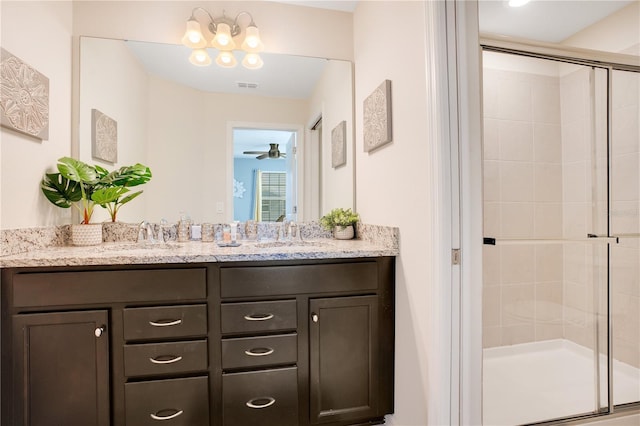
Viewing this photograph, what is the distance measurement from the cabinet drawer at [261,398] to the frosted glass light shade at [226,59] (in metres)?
1.83

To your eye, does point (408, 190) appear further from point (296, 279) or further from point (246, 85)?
point (246, 85)

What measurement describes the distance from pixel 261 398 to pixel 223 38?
2058mm

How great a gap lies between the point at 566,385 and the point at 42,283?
255 centimetres

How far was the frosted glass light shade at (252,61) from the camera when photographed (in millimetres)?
2031

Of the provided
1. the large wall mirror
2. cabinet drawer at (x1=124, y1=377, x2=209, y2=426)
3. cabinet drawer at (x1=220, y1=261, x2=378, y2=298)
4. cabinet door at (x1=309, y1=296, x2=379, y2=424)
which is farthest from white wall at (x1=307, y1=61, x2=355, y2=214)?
cabinet drawer at (x1=124, y1=377, x2=209, y2=426)

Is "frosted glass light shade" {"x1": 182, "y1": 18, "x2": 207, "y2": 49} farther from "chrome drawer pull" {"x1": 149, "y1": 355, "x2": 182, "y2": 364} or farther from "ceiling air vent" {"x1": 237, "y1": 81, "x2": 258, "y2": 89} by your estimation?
"chrome drawer pull" {"x1": 149, "y1": 355, "x2": 182, "y2": 364}

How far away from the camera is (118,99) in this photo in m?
1.92

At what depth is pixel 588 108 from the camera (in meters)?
1.59

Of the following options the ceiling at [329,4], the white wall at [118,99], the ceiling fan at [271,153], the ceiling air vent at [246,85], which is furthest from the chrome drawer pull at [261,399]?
the ceiling at [329,4]

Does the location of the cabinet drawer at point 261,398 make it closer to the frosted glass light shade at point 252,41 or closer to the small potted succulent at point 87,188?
the small potted succulent at point 87,188

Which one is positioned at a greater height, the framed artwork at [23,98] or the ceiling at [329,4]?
the ceiling at [329,4]

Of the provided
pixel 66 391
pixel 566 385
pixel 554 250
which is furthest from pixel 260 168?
pixel 566 385

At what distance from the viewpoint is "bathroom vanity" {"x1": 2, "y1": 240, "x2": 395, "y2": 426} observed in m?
→ 1.25

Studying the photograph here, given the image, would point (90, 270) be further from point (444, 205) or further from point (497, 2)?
point (497, 2)
